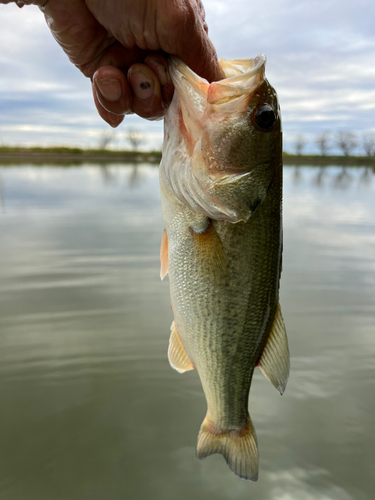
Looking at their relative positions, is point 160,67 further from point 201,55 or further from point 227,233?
point 227,233

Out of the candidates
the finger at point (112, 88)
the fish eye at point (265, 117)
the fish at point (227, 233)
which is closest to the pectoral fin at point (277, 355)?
the fish at point (227, 233)

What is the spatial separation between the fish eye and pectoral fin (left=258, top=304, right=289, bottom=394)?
2.75 ft

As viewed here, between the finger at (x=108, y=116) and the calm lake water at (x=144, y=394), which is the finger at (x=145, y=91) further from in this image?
the calm lake water at (x=144, y=394)

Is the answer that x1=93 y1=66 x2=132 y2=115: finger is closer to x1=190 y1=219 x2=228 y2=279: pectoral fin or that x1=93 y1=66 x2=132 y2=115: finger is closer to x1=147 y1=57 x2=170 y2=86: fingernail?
x1=147 y1=57 x2=170 y2=86: fingernail

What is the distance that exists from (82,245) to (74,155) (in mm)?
45165

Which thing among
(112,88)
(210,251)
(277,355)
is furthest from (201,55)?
(277,355)

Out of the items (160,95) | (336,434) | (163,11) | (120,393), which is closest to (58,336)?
(120,393)

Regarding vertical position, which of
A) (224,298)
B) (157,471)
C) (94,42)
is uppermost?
(94,42)

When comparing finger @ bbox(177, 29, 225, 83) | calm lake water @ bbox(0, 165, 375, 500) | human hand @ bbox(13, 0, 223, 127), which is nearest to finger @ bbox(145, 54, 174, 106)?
human hand @ bbox(13, 0, 223, 127)

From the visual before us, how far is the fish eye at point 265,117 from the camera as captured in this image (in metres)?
1.45

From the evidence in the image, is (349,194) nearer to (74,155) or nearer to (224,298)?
(224,298)

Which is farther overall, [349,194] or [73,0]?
[349,194]

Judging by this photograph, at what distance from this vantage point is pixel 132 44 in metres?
1.58

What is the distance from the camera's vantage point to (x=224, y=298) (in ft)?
5.32
